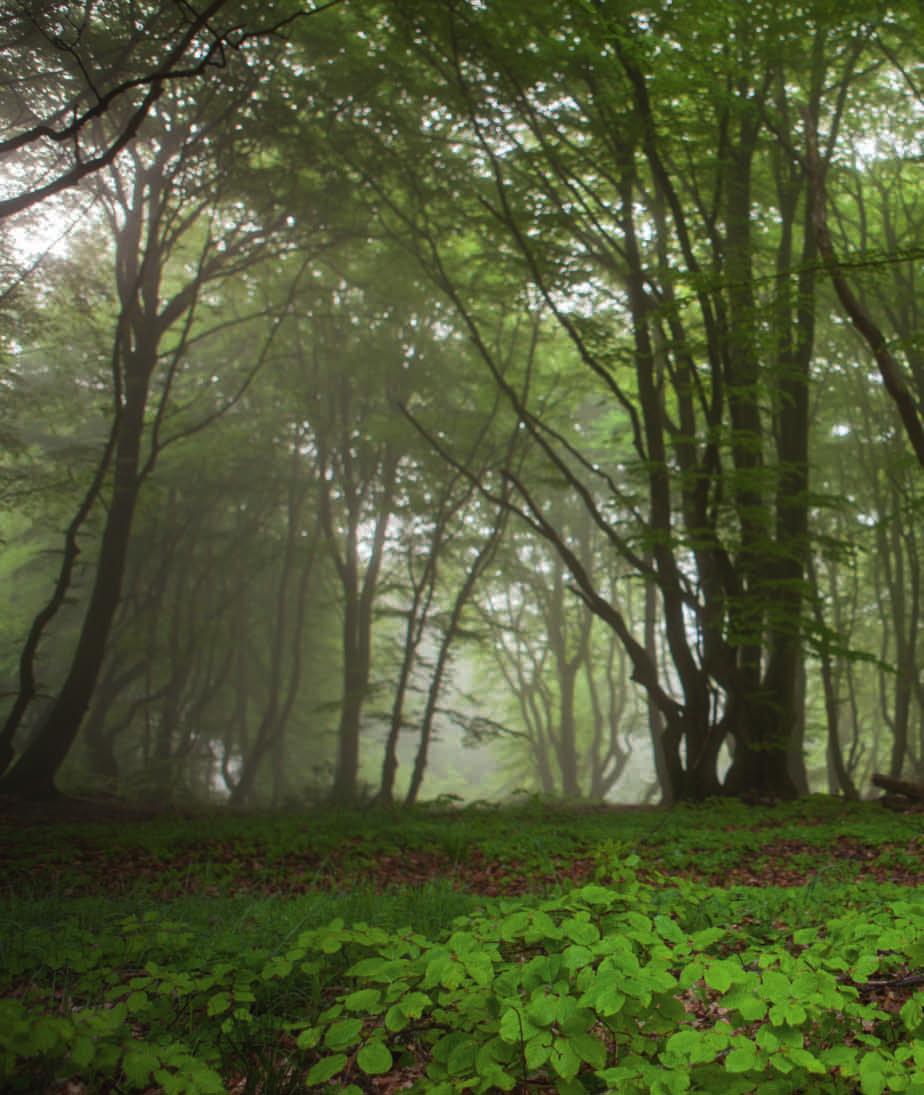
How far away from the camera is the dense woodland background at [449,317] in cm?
755

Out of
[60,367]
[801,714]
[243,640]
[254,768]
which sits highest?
[60,367]

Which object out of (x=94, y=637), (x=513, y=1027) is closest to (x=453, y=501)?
(x=94, y=637)

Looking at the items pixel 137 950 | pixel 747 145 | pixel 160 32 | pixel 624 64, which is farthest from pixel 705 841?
pixel 160 32

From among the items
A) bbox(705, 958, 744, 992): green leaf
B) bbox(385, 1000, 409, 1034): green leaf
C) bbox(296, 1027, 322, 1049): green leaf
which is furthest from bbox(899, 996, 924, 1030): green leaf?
bbox(296, 1027, 322, 1049): green leaf

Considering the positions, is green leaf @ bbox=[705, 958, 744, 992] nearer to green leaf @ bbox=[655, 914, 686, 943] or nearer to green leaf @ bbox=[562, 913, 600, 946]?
green leaf @ bbox=[655, 914, 686, 943]

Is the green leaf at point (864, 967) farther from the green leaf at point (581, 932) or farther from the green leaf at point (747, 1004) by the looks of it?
the green leaf at point (581, 932)

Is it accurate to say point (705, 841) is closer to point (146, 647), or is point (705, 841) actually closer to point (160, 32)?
point (160, 32)

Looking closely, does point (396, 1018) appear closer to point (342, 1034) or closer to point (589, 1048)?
point (342, 1034)

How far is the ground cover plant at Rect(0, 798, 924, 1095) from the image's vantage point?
1817 mm

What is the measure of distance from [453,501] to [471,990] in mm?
14949

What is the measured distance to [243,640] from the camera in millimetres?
19859

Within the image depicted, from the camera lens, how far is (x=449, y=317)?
1581 centimetres

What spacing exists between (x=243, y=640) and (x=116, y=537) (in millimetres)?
9505

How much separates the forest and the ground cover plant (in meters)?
0.02
